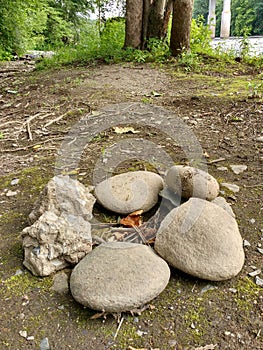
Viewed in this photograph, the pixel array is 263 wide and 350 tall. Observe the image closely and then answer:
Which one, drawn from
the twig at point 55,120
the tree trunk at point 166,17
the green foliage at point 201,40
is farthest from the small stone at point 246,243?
the tree trunk at point 166,17

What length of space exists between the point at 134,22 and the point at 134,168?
16.7ft

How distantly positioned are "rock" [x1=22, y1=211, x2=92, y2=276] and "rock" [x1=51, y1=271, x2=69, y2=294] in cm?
3

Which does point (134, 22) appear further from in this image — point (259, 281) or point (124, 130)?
point (259, 281)

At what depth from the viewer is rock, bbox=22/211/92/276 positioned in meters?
1.49

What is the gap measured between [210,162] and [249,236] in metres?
0.85

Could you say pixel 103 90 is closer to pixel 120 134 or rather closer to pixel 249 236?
pixel 120 134

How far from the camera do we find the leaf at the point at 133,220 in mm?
1809

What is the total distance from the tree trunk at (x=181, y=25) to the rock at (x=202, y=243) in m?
4.98

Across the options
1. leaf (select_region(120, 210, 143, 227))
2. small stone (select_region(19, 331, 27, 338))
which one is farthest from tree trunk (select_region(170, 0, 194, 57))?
small stone (select_region(19, 331, 27, 338))

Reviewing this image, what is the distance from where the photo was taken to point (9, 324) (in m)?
1.31

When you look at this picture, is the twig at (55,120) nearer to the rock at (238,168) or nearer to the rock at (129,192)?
the rock at (129,192)

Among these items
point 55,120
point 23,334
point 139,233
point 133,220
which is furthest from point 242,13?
point 23,334

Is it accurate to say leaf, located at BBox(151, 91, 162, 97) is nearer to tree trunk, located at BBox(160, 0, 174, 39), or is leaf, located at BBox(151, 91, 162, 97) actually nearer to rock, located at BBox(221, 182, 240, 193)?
rock, located at BBox(221, 182, 240, 193)

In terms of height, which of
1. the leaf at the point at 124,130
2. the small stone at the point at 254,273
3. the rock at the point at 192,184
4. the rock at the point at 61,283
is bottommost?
the rock at the point at 61,283
